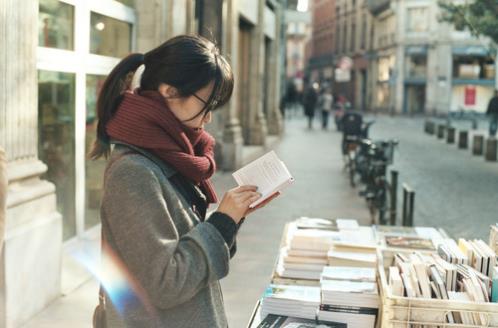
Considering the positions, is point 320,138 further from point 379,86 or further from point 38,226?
point 379,86

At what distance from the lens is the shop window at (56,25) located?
656cm

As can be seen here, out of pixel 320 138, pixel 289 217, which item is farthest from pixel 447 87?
pixel 289 217

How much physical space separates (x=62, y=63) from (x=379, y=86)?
184ft

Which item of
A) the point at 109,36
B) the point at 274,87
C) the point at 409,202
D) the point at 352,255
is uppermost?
the point at 109,36

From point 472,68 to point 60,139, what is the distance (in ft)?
164

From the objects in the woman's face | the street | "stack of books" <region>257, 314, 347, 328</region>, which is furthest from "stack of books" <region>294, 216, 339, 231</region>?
the woman's face

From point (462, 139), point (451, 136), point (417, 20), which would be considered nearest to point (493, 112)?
point (451, 136)

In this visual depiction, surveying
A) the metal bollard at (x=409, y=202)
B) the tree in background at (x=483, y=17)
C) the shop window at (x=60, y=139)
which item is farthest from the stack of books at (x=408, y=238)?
the tree in background at (x=483, y=17)

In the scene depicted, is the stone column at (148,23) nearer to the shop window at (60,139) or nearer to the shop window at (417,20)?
the shop window at (60,139)

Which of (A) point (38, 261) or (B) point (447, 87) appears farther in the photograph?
(B) point (447, 87)

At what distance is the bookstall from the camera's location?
3020 millimetres

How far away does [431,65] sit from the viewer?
179 feet

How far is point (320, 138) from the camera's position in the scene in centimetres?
2625

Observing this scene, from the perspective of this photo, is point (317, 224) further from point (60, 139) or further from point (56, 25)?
point (56, 25)
